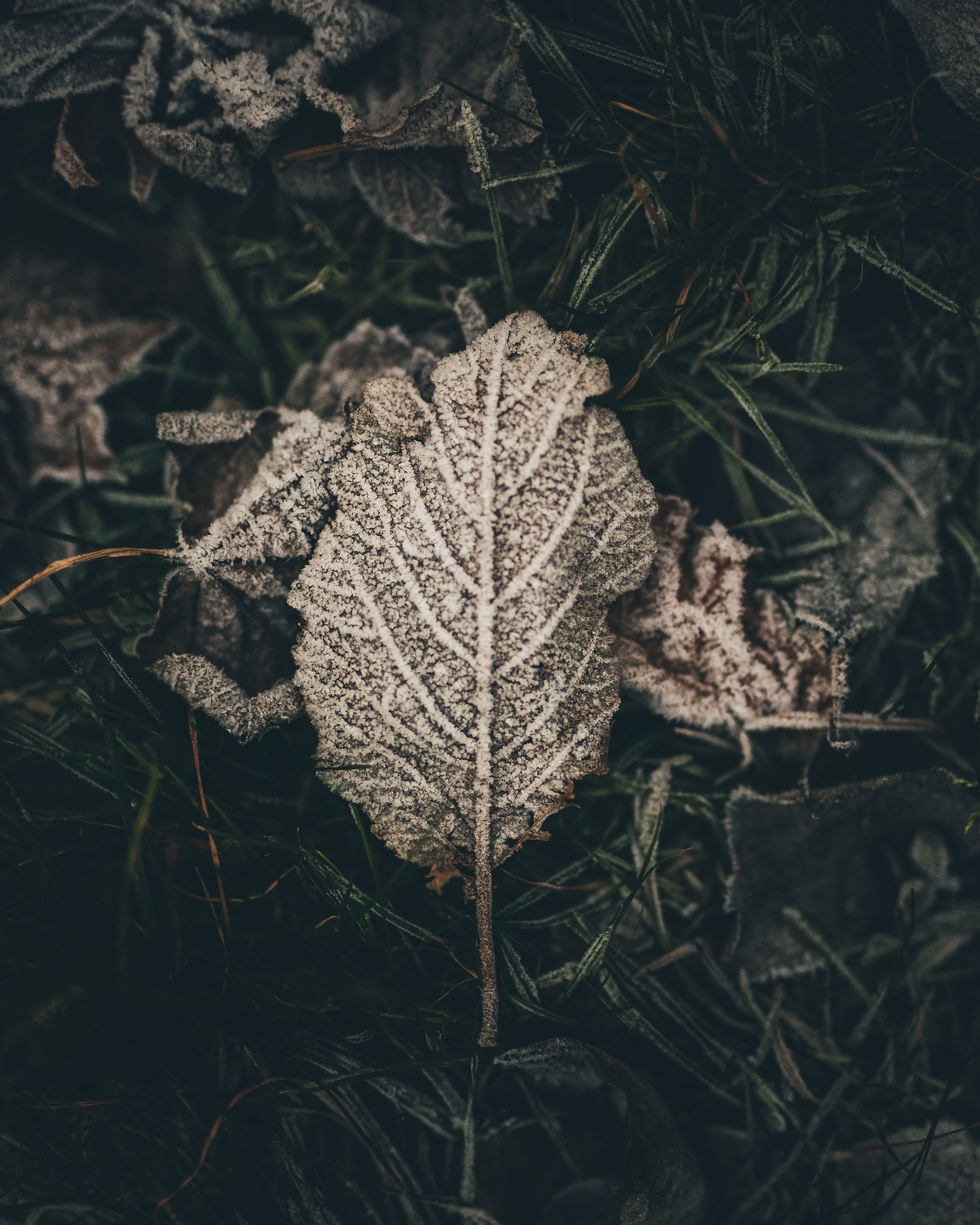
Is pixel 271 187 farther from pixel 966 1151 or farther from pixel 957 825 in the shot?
pixel 966 1151

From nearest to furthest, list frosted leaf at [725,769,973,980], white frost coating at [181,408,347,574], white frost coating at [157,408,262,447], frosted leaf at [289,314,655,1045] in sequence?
frosted leaf at [289,314,655,1045], white frost coating at [181,408,347,574], white frost coating at [157,408,262,447], frosted leaf at [725,769,973,980]

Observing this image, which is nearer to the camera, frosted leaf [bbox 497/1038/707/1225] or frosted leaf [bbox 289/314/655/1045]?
frosted leaf [bbox 289/314/655/1045]

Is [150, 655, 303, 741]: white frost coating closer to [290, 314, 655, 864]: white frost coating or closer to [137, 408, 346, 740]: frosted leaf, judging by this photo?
[137, 408, 346, 740]: frosted leaf

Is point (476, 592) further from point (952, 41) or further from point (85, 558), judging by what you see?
point (952, 41)

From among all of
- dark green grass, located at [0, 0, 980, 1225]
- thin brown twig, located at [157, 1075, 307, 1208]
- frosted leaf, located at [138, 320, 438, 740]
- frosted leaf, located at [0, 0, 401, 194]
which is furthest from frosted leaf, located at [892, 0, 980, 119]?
thin brown twig, located at [157, 1075, 307, 1208]

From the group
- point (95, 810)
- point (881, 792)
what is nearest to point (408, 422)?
point (95, 810)

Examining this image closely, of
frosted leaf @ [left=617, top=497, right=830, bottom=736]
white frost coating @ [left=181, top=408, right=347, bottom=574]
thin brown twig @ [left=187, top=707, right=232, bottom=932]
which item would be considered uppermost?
white frost coating @ [left=181, top=408, right=347, bottom=574]

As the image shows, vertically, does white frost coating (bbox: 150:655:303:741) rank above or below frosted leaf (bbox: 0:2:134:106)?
below
